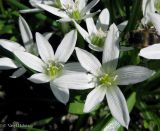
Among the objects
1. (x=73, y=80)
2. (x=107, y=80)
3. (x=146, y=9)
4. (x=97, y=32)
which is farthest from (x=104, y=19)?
(x=73, y=80)

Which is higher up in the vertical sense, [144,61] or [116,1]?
[116,1]

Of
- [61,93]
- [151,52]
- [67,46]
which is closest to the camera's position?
[151,52]

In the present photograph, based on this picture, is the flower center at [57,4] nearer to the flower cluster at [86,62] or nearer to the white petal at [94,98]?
the flower cluster at [86,62]

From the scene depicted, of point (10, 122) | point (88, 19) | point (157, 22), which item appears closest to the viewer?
point (157, 22)

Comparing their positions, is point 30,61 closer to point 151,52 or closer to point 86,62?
point 86,62

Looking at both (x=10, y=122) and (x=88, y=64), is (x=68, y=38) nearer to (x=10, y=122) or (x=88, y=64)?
(x=88, y=64)

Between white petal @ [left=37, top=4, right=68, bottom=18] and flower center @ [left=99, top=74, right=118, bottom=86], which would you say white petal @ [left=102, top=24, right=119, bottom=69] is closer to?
flower center @ [left=99, top=74, right=118, bottom=86]

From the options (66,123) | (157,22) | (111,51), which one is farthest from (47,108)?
(157,22)

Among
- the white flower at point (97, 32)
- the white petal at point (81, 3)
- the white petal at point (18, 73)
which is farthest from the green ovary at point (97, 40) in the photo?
the white petal at point (18, 73)
